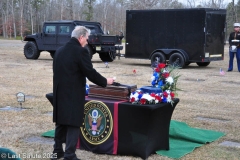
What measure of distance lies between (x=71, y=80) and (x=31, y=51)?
16235 mm

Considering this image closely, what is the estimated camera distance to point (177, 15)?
16.8 metres

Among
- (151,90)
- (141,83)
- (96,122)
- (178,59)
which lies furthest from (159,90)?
(178,59)

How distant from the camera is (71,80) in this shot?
15.3 ft

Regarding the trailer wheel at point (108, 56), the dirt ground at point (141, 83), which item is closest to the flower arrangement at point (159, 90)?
the dirt ground at point (141, 83)

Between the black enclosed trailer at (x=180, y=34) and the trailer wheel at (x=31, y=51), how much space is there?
16.4 ft

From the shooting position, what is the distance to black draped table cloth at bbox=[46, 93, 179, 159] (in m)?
5.05

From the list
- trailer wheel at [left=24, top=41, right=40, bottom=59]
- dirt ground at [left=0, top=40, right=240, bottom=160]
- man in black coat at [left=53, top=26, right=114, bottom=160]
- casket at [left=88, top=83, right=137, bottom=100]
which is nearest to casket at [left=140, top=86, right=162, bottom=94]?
casket at [left=88, top=83, right=137, bottom=100]

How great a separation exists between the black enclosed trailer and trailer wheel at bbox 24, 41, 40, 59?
16.4 feet

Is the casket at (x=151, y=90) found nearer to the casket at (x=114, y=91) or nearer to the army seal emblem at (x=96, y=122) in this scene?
the casket at (x=114, y=91)

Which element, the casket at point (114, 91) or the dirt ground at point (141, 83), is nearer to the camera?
the casket at point (114, 91)

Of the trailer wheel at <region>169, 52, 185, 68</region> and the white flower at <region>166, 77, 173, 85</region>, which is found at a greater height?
the white flower at <region>166, 77, 173, 85</region>

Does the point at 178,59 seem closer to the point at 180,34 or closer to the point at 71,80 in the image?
the point at 180,34

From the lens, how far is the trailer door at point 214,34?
16500 millimetres

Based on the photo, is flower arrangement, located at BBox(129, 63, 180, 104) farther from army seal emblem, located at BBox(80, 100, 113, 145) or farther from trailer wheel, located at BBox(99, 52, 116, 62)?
trailer wheel, located at BBox(99, 52, 116, 62)
